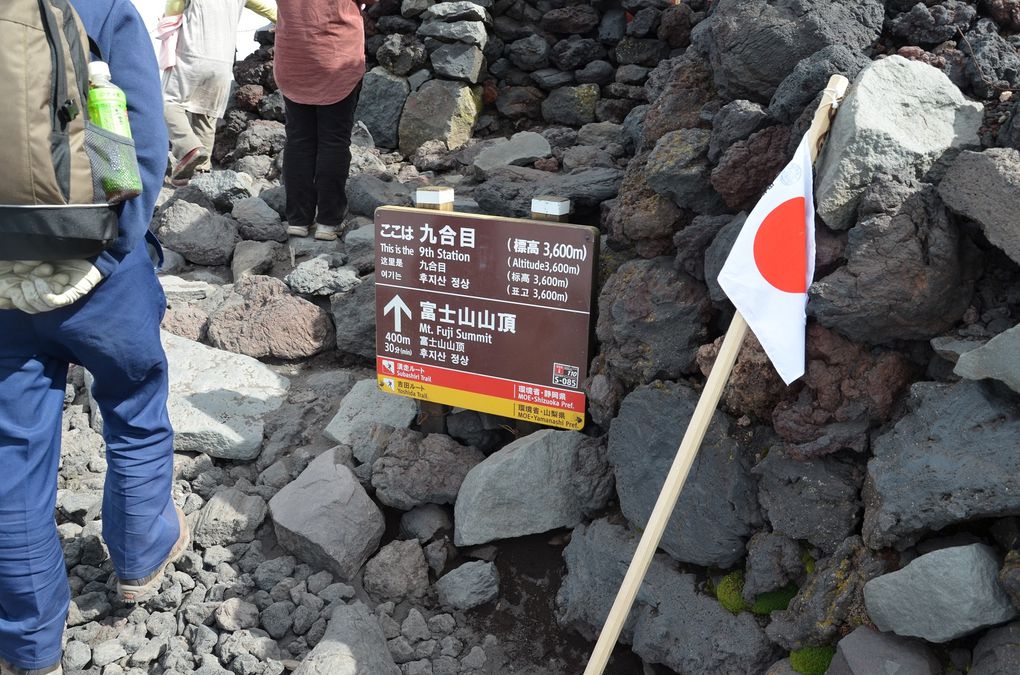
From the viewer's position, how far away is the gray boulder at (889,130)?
2578 mm

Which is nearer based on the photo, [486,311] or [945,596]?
[945,596]

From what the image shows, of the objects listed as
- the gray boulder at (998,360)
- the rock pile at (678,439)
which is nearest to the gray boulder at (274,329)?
the rock pile at (678,439)

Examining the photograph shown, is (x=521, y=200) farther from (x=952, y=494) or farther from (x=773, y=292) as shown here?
(x=952, y=494)

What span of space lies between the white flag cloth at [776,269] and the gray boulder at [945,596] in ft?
2.13

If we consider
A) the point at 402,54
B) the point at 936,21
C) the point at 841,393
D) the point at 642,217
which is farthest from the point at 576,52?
the point at 841,393

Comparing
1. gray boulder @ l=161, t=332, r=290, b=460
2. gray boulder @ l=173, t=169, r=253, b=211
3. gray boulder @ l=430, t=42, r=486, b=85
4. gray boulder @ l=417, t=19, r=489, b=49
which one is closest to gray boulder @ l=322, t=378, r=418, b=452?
gray boulder @ l=161, t=332, r=290, b=460

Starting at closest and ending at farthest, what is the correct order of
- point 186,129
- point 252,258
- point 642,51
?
point 252,258, point 186,129, point 642,51

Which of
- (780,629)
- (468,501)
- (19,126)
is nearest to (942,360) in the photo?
(780,629)

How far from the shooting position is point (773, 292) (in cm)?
262

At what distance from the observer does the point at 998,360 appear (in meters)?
2.26

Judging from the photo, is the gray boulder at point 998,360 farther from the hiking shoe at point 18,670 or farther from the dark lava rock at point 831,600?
the hiking shoe at point 18,670

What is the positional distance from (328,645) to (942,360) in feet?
7.73

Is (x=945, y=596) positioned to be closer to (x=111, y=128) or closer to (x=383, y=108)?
(x=111, y=128)

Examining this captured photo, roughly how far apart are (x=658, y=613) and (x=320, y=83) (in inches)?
152
